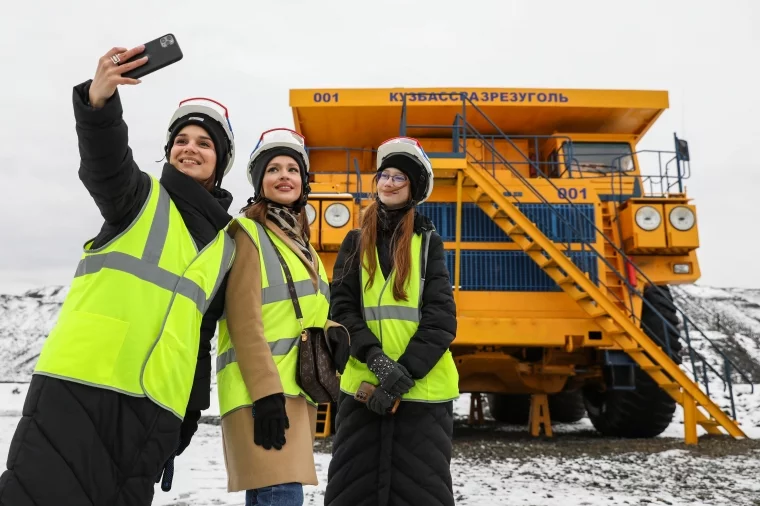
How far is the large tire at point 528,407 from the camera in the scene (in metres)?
10.4

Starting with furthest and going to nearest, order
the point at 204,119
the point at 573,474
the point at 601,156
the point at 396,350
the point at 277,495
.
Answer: the point at 601,156 < the point at 573,474 < the point at 396,350 < the point at 204,119 < the point at 277,495

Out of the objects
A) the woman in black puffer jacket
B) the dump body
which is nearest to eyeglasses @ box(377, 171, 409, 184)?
the woman in black puffer jacket

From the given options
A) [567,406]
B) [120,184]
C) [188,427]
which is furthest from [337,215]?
[567,406]

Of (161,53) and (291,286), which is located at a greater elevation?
(161,53)

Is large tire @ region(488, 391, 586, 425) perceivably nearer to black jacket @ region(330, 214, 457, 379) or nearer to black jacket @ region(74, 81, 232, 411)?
black jacket @ region(330, 214, 457, 379)

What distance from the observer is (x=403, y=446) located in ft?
7.56

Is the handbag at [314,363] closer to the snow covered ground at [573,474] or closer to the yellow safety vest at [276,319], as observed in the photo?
the yellow safety vest at [276,319]

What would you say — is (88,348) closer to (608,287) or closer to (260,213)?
(260,213)

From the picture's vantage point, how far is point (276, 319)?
6.46 ft

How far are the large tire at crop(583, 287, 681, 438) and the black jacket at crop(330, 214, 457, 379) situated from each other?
→ 4.64 metres

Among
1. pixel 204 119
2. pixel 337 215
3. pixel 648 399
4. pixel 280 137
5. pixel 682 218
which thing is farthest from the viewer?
pixel 648 399

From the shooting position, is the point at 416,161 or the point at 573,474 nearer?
the point at 416,161

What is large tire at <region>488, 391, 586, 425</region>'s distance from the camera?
34.0 feet

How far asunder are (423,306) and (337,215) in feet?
12.0
